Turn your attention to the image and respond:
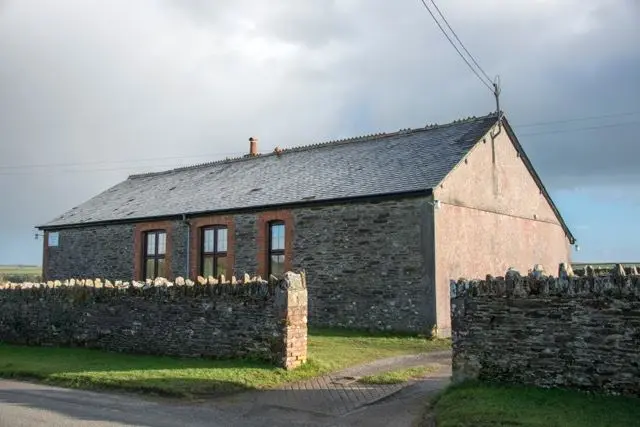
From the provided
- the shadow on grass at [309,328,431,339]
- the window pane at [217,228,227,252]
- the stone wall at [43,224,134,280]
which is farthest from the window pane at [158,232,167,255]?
the shadow on grass at [309,328,431,339]

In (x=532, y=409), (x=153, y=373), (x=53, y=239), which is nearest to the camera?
(x=532, y=409)

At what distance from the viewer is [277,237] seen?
21219mm

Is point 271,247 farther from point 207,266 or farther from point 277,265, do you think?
point 207,266

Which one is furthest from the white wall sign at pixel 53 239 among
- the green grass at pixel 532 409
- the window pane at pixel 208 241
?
the green grass at pixel 532 409

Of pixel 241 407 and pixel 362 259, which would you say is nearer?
pixel 241 407

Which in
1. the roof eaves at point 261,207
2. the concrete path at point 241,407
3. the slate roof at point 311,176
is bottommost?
the concrete path at point 241,407

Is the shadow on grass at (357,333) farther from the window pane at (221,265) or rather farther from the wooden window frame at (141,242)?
the wooden window frame at (141,242)

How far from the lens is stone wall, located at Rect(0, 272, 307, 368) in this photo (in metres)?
11.4

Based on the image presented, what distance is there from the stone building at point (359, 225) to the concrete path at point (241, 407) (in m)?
7.23

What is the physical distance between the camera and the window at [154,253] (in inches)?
976

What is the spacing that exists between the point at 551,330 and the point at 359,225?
10832mm

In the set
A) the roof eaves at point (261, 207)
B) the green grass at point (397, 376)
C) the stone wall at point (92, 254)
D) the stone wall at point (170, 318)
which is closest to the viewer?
the green grass at point (397, 376)

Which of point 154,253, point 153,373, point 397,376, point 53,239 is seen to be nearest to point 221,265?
point 154,253

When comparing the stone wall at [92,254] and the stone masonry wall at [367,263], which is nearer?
the stone masonry wall at [367,263]
